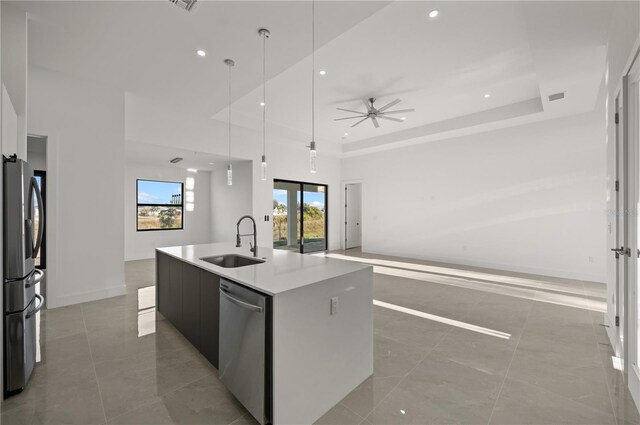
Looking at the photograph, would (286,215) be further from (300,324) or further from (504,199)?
(300,324)

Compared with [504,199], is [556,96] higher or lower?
higher

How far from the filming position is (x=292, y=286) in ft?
5.41

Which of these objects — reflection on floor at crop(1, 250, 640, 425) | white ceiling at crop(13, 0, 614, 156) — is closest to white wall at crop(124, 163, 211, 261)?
white ceiling at crop(13, 0, 614, 156)

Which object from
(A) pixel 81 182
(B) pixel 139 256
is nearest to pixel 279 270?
(A) pixel 81 182

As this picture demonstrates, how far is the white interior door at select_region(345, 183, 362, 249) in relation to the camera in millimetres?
9359

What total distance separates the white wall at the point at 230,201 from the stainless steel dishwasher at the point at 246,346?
187 inches

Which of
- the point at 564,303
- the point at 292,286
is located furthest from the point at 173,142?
the point at 564,303

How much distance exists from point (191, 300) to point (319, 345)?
141 cm

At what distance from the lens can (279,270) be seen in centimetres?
210

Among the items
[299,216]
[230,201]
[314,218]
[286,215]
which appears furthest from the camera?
[314,218]

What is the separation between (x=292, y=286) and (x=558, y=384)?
2144 millimetres

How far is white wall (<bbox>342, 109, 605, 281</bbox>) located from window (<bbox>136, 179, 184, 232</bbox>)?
222 inches

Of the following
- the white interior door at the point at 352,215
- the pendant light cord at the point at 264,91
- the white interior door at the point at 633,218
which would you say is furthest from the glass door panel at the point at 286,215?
the white interior door at the point at 633,218

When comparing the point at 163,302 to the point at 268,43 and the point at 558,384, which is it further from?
the point at 558,384
